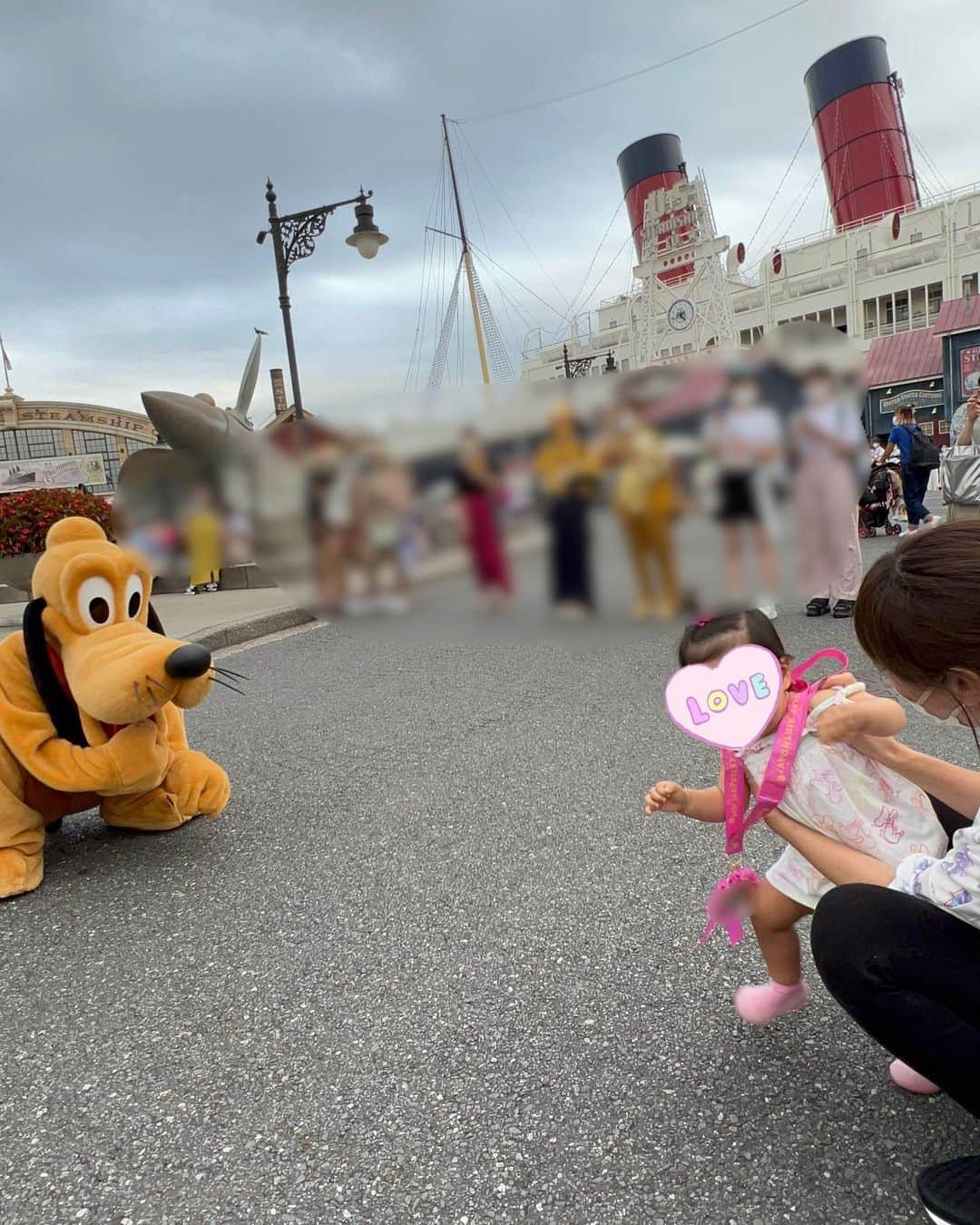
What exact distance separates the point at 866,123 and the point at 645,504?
39568 mm

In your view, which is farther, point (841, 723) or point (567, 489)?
point (841, 723)

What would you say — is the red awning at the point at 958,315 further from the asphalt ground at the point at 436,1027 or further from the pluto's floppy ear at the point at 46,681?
the pluto's floppy ear at the point at 46,681

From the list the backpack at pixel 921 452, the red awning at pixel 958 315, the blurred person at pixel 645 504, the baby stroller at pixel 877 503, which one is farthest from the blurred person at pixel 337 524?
the red awning at pixel 958 315

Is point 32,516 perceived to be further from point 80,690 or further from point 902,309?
point 902,309

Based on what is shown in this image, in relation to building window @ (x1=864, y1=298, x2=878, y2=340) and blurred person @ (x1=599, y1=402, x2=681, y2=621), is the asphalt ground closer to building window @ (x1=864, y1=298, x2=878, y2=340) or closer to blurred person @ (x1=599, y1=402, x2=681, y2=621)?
blurred person @ (x1=599, y1=402, x2=681, y2=621)

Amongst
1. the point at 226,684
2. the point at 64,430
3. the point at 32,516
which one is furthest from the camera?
the point at 64,430

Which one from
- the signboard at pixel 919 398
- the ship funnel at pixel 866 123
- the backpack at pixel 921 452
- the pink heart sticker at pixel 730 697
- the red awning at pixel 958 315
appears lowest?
the pink heart sticker at pixel 730 697

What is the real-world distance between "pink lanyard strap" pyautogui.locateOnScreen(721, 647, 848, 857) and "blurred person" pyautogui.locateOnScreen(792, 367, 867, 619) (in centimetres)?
55

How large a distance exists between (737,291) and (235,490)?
0.70 metres

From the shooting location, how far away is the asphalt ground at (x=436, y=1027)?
1.36m

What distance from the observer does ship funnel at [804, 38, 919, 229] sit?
3089cm

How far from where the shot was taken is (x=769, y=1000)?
5.44 ft

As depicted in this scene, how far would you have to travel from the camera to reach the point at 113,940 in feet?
7.62

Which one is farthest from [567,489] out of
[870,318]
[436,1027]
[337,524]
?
[870,318]
